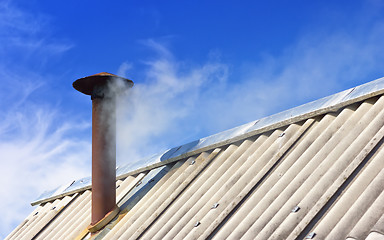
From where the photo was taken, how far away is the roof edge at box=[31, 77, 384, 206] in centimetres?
687

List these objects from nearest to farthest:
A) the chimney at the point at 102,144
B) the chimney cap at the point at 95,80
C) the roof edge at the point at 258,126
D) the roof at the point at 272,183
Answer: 1. the roof at the point at 272,183
2. the roof edge at the point at 258,126
3. the chimney at the point at 102,144
4. the chimney cap at the point at 95,80

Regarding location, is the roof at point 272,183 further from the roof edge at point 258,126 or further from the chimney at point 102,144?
the chimney at point 102,144

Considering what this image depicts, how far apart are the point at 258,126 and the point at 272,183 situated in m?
1.70

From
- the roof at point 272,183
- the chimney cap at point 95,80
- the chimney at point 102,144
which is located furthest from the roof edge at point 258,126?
the chimney cap at point 95,80

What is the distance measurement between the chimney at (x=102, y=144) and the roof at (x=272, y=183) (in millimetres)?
255

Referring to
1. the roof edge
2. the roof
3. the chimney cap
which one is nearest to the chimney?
the chimney cap

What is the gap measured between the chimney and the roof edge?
925mm

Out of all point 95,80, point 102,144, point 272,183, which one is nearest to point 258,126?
point 272,183

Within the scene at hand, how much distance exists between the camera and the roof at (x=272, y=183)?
527 cm

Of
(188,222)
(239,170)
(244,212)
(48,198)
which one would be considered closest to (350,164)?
(244,212)

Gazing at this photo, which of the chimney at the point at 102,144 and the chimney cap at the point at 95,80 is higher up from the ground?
the chimney cap at the point at 95,80

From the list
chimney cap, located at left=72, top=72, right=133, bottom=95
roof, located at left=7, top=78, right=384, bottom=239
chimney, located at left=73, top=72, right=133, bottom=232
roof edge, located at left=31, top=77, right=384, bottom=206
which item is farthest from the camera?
chimney cap, located at left=72, top=72, right=133, bottom=95

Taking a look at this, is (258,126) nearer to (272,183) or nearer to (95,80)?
(272,183)

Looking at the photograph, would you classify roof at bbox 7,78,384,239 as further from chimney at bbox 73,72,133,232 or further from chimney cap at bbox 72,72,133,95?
chimney cap at bbox 72,72,133,95
